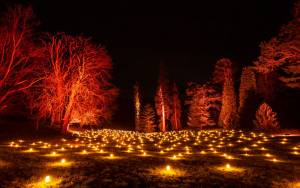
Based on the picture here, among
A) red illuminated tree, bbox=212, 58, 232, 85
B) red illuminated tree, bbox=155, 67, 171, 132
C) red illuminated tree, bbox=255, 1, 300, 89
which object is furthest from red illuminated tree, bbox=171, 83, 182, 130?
red illuminated tree, bbox=255, 1, 300, 89

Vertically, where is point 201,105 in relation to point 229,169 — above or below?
above

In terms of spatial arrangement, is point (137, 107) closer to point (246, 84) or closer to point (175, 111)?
point (175, 111)

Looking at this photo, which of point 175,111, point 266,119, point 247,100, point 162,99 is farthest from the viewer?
point 175,111

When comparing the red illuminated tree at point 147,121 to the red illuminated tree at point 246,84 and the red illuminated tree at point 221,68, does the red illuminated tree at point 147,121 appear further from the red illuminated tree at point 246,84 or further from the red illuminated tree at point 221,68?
the red illuminated tree at point 246,84

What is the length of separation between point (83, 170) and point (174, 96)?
38.8 metres

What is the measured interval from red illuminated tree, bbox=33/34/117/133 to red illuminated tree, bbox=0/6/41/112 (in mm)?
1055

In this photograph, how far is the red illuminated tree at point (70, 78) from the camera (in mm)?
19672

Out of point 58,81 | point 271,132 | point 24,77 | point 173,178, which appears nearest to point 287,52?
point 271,132

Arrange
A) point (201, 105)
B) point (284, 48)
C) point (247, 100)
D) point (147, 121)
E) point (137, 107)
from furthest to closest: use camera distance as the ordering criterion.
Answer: point (137, 107)
point (147, 121)
point (201, 105)
point (247, 100)
point (284, 48)

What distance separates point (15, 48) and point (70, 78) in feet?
13.5

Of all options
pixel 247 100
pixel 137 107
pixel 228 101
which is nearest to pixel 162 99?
pixel 137 107

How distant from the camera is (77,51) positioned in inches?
793

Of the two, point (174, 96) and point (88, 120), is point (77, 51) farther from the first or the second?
point (174, 96)

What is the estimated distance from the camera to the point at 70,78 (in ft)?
67.2
